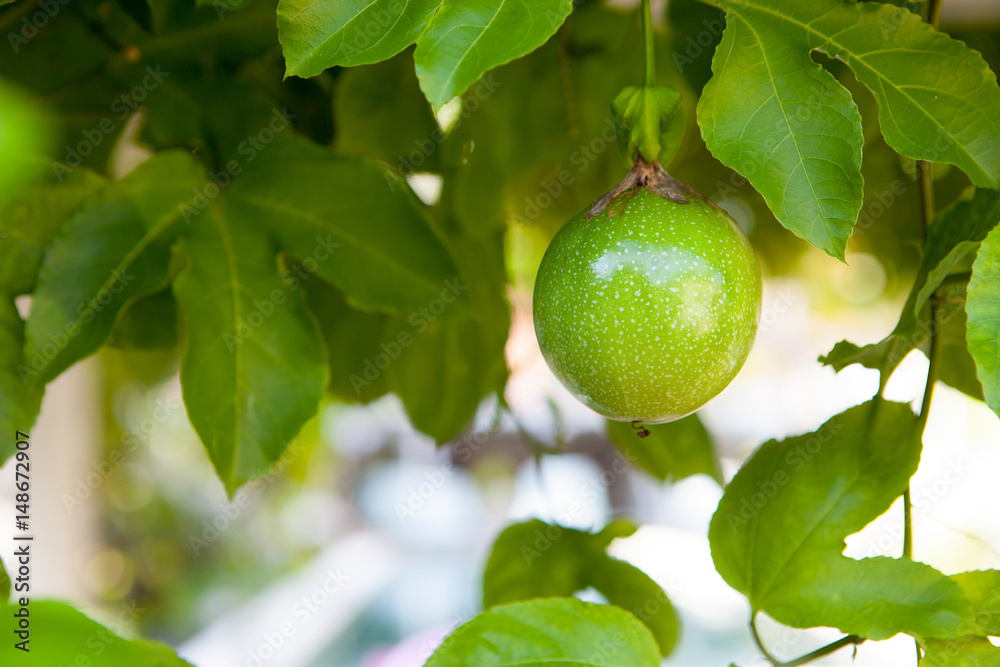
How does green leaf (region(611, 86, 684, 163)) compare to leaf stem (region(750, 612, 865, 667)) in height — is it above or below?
above

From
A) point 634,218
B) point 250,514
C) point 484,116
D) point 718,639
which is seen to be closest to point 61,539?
point 484,116

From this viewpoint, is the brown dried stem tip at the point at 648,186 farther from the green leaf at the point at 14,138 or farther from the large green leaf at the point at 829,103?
the green leaf at the point at 14,138

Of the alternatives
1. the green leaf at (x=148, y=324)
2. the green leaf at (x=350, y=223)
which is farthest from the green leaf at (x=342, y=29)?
the green leaf at (x=148, y=324)

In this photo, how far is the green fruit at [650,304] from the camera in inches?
10.0

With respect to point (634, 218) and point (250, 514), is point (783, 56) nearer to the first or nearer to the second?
point (634, 218)

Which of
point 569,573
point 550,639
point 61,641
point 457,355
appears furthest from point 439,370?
point 61,641

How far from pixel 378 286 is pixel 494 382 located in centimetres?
17

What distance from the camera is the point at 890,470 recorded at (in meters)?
0.30

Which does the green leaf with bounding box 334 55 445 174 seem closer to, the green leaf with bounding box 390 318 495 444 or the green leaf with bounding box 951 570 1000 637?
the green leaf with bounding box 390 318 495 444

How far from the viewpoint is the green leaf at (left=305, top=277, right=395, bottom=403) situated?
50 centimetres

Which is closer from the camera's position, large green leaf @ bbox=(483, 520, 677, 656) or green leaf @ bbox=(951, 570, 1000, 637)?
green leaf @ bbox=(951, 570, 1000, 637)

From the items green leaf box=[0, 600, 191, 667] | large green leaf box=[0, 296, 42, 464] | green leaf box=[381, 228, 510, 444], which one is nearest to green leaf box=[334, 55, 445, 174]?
green leaf box=[381, 228, 510, 444]

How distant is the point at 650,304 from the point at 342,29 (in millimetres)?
126

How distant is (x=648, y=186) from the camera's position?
28 centimetres
